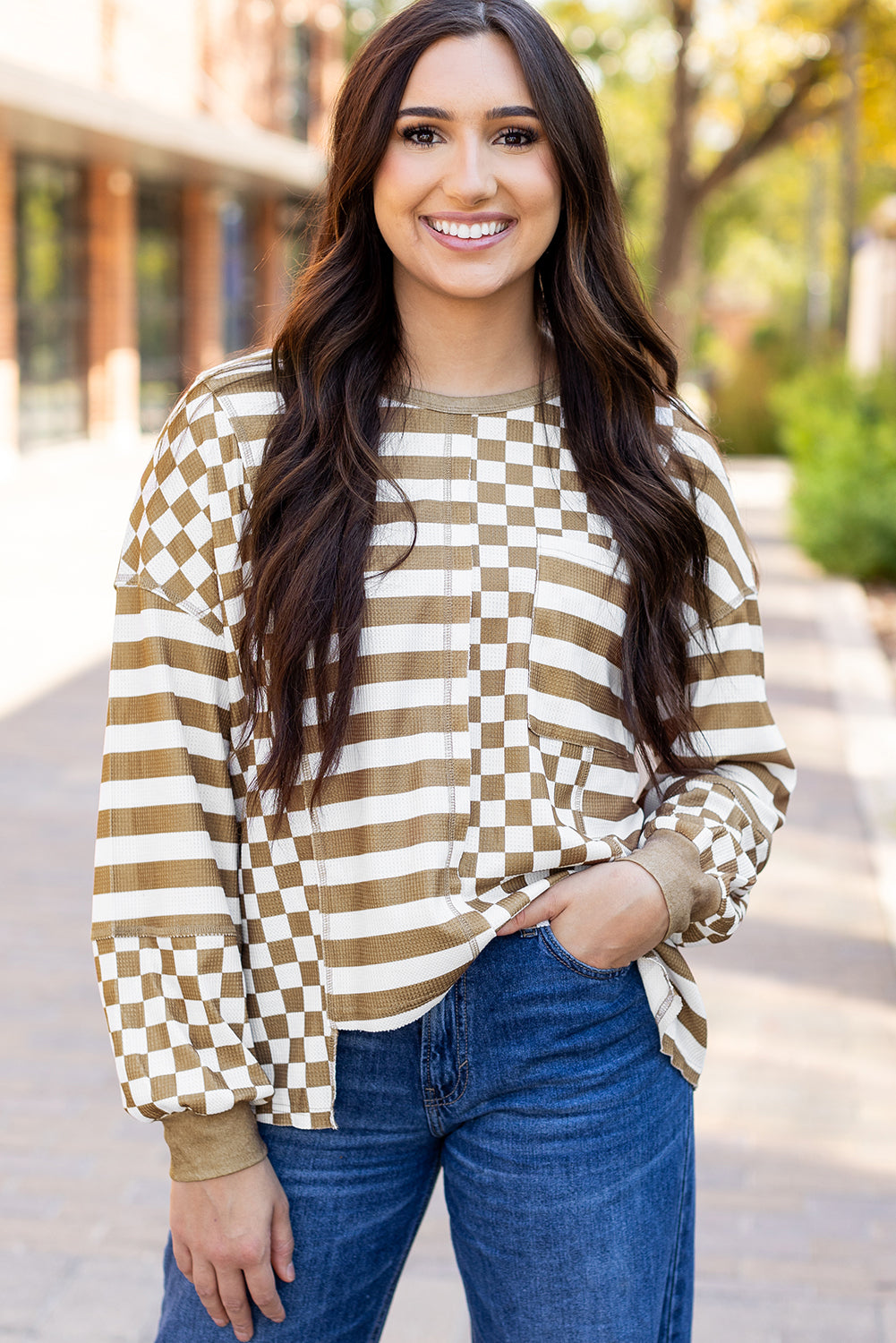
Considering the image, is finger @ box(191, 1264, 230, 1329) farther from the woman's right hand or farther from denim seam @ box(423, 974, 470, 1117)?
→ denim seam @ box(423, 974, 470, 1117)

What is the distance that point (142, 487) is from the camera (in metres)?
1.67

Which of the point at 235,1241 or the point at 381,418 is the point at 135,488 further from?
the point at 235,1241

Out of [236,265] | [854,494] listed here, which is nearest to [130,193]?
[236,265]

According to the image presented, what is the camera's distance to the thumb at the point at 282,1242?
1615 millimetres

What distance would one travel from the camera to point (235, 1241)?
1.59 meters

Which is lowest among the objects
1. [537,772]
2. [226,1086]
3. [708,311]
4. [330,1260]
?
[330,1260]

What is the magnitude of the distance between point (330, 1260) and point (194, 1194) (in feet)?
0.57

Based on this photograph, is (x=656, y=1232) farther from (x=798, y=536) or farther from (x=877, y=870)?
(x=798, y=536)

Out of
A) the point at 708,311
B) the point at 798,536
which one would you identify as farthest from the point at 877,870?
the point at 708,311

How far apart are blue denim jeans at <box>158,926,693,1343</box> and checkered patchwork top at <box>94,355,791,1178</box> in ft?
0.16

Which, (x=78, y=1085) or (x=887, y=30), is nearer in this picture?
(x=78, y=1085)

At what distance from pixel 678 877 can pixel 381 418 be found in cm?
60

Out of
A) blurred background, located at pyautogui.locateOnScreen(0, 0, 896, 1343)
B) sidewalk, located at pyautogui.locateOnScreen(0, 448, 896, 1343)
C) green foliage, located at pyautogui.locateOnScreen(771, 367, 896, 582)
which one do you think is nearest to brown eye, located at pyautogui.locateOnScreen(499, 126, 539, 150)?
blurred background, located at pyautogui.locateOnScreen(0, 0, 896, 1343)

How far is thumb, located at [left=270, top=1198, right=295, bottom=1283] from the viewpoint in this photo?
1.62 meters
